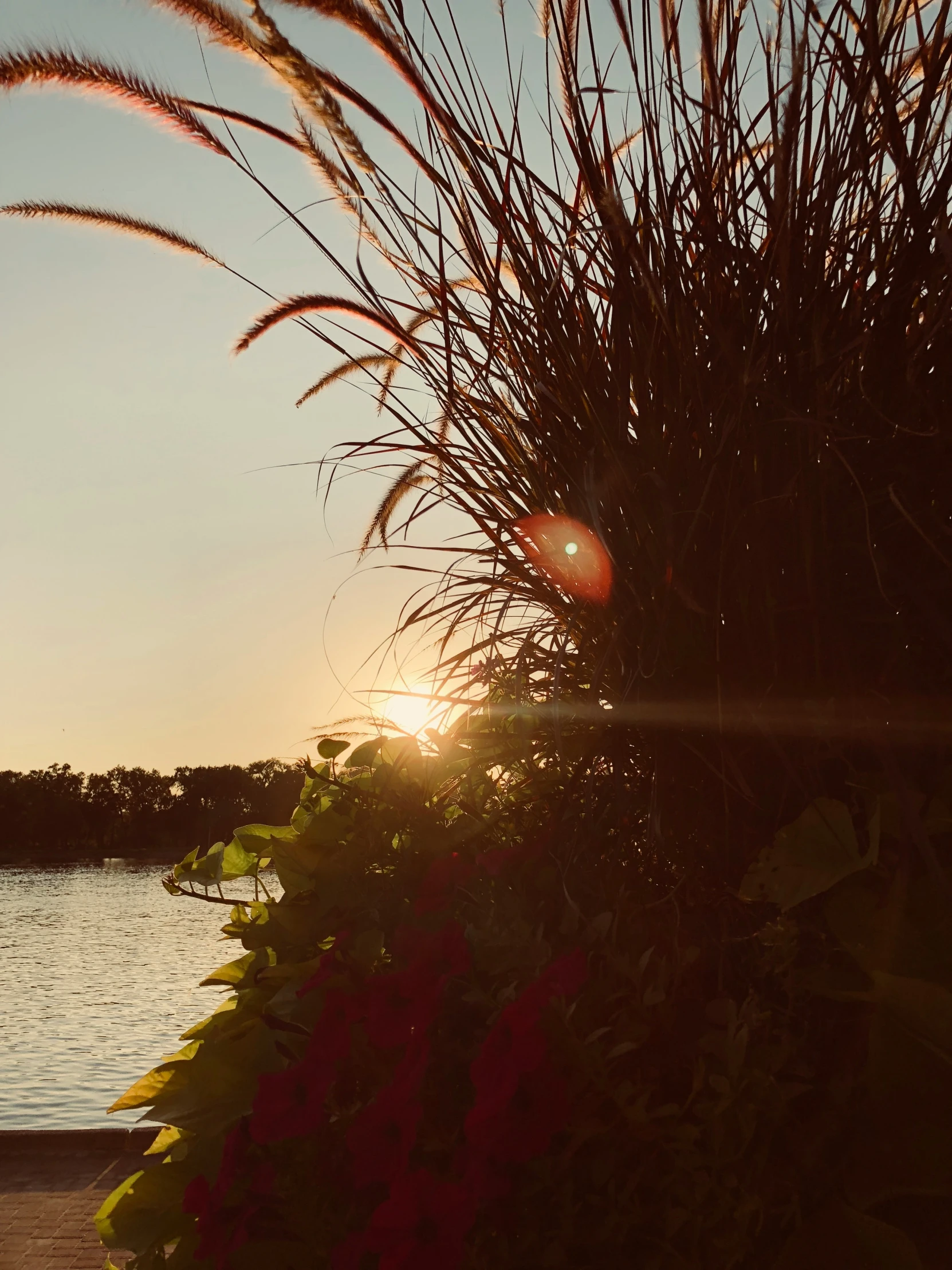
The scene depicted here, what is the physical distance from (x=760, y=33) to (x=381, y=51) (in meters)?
0.57

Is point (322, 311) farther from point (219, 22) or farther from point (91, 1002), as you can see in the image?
point (91, 1002)

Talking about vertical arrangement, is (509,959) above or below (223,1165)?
above

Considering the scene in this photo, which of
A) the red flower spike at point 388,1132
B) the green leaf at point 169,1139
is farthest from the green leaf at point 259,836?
the red flower spike at point 388,1132

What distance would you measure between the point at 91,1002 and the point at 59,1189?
6.33 m

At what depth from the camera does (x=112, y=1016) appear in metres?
7.61

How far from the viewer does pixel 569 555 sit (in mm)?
1240

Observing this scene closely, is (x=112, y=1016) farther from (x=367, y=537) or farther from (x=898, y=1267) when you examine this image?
(x=898, y=1267)

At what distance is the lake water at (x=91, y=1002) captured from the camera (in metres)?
4.84

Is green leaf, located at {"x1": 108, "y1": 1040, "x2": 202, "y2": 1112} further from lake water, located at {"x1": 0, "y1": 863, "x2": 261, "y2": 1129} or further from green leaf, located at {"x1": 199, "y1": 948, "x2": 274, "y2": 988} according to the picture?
lake water, located at {"x1": 0, "y1": 863, "x2": 261, "y2": 1129}

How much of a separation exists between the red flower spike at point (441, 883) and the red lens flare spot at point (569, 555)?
0.40 meters

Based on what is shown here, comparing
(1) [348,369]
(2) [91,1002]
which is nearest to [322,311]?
(1) [348,369]

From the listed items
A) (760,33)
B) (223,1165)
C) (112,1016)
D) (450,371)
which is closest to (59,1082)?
(112,1016)

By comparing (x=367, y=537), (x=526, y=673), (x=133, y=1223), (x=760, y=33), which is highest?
(x=760, y=33)

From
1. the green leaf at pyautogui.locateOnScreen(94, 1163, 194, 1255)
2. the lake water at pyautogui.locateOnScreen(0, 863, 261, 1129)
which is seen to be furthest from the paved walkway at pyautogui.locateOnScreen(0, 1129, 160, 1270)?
the green leaf at pyautogui.locateOnScreen(94, 1163, 194, 1255)
